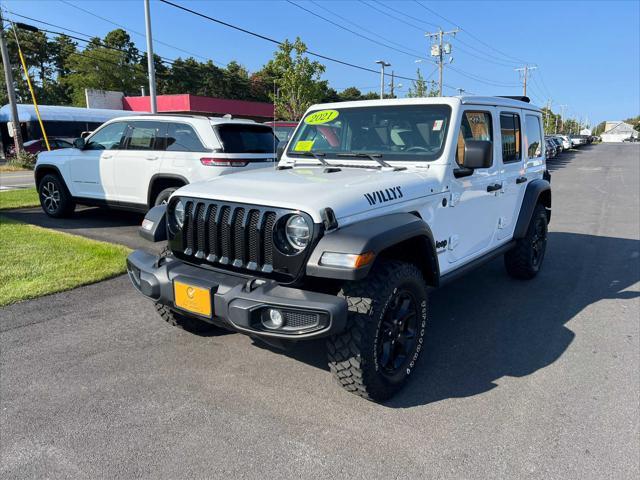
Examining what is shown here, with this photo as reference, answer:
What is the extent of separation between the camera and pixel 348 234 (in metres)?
2.66

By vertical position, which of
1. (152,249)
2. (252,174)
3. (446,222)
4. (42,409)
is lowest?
(42,409)

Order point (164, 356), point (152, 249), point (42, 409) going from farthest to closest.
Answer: point (152, 249) → point (164, 356) → point (42, 409)

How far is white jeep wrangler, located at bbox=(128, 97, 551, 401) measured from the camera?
2.65 meters

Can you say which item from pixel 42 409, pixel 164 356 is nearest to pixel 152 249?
pixel 164 356

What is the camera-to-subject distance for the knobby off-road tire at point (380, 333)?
9.00 feet

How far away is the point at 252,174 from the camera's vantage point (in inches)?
143

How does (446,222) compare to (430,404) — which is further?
(446,222)

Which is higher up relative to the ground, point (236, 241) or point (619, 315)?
point (236, 241)

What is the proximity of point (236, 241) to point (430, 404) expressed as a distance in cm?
159

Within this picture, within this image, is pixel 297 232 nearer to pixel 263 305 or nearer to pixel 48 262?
pixel 263 305

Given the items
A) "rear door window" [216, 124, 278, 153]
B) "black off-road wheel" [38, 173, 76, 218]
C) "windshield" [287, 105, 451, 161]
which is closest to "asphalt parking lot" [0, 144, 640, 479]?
"windshield" [287, 105, 451, 161]

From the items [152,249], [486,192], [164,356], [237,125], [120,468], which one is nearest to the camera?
[120,468]

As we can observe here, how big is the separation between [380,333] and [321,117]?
7.55 feet

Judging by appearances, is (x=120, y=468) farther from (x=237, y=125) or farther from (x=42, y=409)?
(x=237, y=125)
